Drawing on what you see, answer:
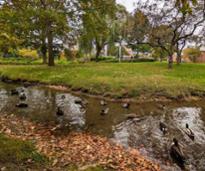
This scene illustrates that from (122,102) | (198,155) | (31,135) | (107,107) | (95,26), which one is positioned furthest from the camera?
(95,26)

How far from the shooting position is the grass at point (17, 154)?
5.66 m

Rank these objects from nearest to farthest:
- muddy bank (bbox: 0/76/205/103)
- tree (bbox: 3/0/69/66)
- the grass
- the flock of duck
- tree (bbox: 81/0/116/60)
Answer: the grass → the flock of duck → muddy bank (bbox: 0/76/205/103) → tree (bbox: 3/0/69/66) → tree (bbox: 81/0/116/60)

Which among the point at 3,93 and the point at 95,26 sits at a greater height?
the point at 95,26

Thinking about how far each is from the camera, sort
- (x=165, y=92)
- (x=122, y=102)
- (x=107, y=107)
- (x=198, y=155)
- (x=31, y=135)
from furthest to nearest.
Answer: (x=165, y=92) → (x=122, y=102) → (x=107, y=107) → (x=31, y=135) → (x=198, y=155)

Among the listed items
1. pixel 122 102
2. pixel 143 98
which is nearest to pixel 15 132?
pixel 122 102

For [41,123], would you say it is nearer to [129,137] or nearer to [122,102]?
[129,137]

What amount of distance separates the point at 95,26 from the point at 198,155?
22.4 metres

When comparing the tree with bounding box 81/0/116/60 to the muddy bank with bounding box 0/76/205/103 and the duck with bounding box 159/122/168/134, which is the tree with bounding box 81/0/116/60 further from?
the duck with bounding box 159/122/168/134

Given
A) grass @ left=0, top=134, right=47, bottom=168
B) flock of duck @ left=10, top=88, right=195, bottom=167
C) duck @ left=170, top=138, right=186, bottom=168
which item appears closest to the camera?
grass @ left=0, top=134, right=47, bottom=168

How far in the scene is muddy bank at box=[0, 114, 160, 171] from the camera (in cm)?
643

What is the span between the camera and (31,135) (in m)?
8.40

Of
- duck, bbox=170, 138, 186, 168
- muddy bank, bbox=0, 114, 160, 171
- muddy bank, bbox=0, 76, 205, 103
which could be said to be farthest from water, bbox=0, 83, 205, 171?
muddy bank, bbox=0, 76, 205, 103

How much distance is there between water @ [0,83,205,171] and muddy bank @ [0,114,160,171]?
20.4 inches

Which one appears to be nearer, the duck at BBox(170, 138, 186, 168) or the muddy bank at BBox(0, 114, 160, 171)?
the muddy bank at BBox(0, 114, 160, 171)
